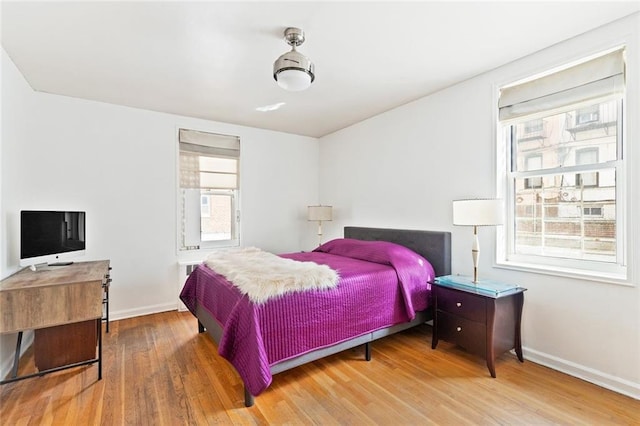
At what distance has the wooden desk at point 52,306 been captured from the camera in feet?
6.59

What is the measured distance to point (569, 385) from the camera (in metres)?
2.14

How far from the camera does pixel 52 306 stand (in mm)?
2098

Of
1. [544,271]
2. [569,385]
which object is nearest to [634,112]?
[544,271]

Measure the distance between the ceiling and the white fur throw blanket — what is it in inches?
68.3

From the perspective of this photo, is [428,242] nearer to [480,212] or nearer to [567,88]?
[480,212]

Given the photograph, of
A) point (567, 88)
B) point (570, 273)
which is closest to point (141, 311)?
point (570, 273)

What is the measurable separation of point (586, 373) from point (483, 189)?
1563mm

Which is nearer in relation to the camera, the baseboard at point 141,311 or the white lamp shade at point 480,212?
the white lamp shade at point 480,212

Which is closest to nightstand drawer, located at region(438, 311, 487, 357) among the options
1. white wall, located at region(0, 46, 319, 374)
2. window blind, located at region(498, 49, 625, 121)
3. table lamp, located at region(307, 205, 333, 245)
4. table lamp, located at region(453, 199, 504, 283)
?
table lamp, located at region(453, 199, 504, 283)

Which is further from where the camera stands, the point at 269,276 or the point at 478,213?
the point at 478,213

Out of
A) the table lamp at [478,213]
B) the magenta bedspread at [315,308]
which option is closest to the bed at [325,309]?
the magenta bedspread at [315,308]

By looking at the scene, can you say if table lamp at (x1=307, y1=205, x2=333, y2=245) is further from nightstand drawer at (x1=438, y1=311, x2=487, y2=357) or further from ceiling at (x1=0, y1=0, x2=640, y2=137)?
nightstand drawer at (x1=438, y1=311, x2=487, y2=357)

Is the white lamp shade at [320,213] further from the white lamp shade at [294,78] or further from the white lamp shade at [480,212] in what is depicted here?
the white lamp shade at [294,78]

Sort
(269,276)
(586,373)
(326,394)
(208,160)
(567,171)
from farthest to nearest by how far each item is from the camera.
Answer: (208,160)
(567,171)
(269,276)
(586,373)
(326,394)
